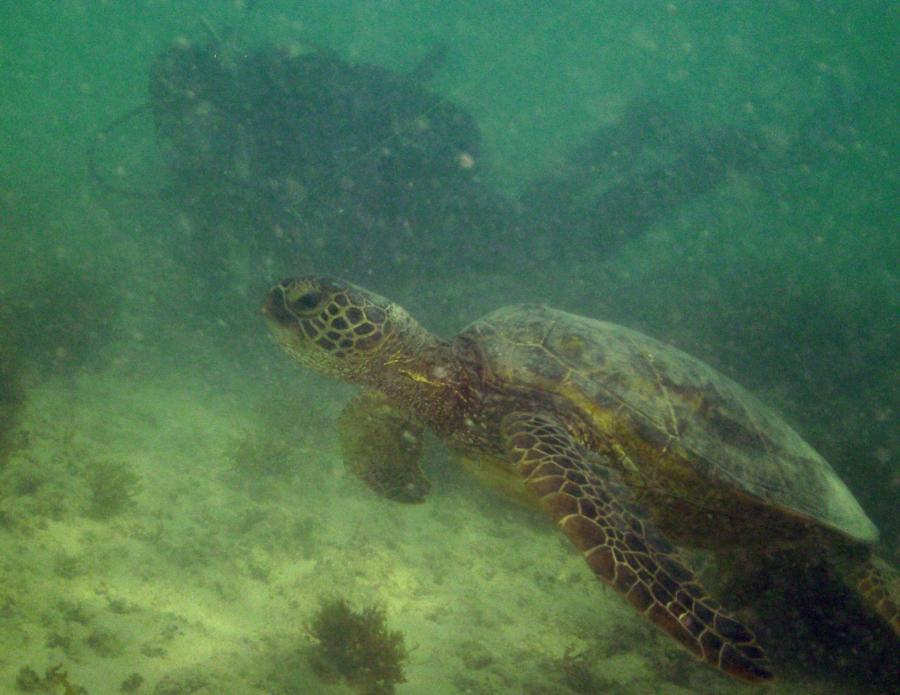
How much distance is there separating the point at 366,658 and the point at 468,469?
186 cm

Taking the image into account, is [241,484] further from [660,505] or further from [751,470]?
[751,470]

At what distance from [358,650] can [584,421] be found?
2664mm

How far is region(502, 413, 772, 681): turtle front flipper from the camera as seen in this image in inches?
101

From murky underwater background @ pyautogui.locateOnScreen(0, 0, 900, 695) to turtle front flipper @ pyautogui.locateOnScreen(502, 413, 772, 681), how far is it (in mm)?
1722

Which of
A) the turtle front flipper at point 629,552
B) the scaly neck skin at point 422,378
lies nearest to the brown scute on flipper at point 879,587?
the turtle front flipper at point 629,552

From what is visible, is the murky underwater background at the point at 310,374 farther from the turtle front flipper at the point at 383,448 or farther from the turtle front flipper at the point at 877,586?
the turtle front flipper at the point at 383,448

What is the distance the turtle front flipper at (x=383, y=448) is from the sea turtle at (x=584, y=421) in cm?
1

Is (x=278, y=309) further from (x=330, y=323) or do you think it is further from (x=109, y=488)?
(x=109, y=488)

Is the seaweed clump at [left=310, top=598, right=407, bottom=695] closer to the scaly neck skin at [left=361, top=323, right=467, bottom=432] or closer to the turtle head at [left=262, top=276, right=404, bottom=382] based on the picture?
the scaly neck skin at [left=361, top=323, right=467, bottom=432]

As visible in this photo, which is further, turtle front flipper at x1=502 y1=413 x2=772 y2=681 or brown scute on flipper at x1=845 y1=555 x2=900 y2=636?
brown scute on flipper at x1=845 y1=555 x2=900 y2=636

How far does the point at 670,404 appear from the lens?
4.35 meters

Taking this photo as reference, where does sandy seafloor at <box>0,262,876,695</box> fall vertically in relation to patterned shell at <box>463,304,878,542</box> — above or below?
below

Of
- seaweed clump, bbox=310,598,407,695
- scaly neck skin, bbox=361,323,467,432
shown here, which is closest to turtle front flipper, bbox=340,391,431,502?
scaly neck skin, bbox=361,323,467,432

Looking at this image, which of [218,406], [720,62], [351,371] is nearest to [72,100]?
[218,406]
